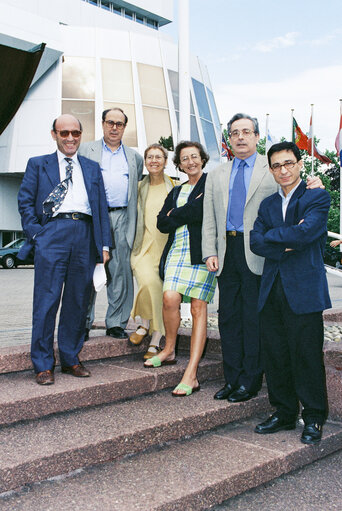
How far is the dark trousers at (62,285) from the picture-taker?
12.8ft

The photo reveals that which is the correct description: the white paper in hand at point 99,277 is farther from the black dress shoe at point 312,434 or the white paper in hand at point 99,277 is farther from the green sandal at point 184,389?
the black dress shoe at point 312,434

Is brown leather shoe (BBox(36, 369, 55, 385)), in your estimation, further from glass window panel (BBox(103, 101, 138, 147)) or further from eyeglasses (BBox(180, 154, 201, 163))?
glass window panel (BBox(103, 101, 138, 147))

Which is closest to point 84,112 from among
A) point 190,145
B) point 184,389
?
point 190,145

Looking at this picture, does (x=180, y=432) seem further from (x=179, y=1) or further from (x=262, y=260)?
(x=179, y=1)

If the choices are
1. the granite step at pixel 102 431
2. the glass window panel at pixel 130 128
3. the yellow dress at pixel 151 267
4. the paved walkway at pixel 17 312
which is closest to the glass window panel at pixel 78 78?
the glass window panel at pixel 130 128

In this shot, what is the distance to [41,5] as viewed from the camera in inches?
1346

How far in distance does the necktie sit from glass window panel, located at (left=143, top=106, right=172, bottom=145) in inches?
980

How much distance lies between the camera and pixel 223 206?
4109 mm

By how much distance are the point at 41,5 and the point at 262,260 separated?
3536cm

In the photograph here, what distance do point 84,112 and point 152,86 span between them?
4.31 meters

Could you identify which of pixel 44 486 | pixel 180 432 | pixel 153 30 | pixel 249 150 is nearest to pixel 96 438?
→ pixel 44 486

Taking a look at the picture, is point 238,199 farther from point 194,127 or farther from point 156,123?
point 194,127

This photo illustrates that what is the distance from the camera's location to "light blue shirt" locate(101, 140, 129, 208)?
475cm

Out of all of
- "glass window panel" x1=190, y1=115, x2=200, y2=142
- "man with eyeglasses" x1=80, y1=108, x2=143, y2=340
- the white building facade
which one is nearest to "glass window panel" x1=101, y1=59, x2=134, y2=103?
the white building facade
